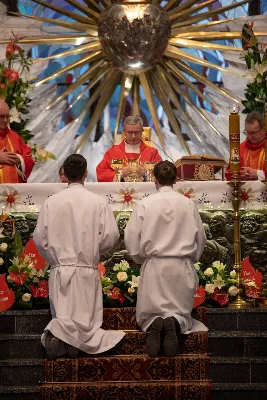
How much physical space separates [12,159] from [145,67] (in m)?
2.78

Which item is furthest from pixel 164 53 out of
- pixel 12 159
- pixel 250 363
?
pixel 250 363

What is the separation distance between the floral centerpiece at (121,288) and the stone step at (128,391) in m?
1.23

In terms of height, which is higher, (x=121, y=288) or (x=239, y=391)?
(x=121, y=288)

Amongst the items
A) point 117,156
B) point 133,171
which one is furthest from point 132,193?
point 117,156

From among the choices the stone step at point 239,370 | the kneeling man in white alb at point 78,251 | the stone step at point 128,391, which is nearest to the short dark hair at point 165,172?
the kneeling man in white alb at point 78,251

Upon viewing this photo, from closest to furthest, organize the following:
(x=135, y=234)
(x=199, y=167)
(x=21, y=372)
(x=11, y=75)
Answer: (x=21, y=372) < (x=135, y=234) < (x=199, y=167) < (x=11, y=75)

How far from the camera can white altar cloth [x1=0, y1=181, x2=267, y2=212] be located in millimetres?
9188

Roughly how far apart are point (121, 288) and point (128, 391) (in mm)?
1390

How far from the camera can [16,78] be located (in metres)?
10.7

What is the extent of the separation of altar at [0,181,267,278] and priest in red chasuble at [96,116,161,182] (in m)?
0.82

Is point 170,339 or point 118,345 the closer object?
point 170,339

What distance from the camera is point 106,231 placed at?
25.3 ft

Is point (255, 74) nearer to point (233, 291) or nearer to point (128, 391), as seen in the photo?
point (233, 291)

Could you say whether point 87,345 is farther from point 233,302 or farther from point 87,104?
point 87,104
